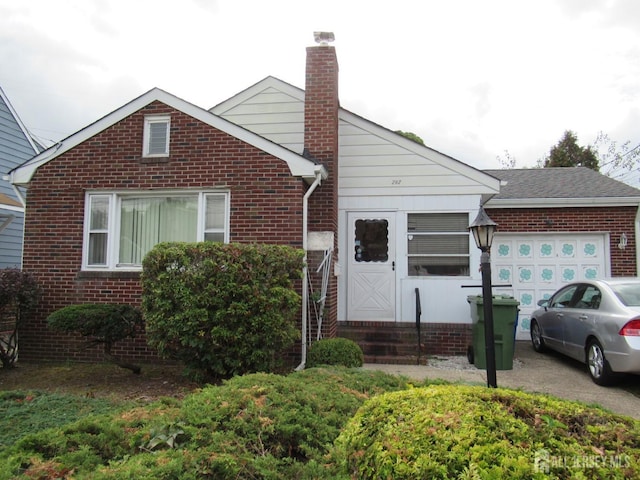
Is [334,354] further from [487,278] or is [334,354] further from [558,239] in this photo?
[558,239]

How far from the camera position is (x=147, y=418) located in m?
3.53

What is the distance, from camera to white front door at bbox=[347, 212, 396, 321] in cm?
869

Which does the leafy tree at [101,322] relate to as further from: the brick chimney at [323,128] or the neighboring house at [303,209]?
the brick chimney at [323,128]

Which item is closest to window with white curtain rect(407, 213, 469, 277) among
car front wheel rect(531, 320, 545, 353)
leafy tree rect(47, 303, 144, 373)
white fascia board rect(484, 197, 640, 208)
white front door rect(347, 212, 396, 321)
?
white front door rect(347, 212, 396, 321)

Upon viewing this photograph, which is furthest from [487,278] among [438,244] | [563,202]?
[563,202]

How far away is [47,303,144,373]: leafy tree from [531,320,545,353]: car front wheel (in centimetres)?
710

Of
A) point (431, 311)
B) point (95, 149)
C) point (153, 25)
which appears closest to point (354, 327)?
point (431, 311)

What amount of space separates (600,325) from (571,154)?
21244 millimetres

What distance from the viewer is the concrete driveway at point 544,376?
18.0 feet

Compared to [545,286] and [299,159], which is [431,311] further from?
[299,159]

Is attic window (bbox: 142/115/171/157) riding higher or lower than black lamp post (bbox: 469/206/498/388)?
higher

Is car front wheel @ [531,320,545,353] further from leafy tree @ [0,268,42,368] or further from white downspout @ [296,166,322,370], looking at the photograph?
leafy tree @ [0,268,42,368]

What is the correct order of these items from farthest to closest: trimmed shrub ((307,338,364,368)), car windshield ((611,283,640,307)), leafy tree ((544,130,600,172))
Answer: leafy tree ((544,130,600,172))
trimmed shrub ((307,338,364,368))
car windshield ((611,283,640,307))

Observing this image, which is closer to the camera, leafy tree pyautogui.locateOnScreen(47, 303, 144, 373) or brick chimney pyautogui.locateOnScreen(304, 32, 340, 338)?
leafy tree pyautogui.locateOnScreen(47, 303, 144, 373)
